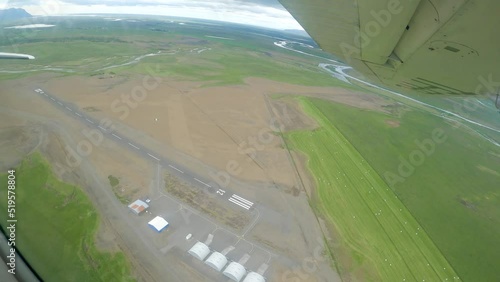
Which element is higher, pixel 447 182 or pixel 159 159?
pixel 447 182

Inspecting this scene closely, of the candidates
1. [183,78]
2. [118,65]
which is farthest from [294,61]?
[118,65]

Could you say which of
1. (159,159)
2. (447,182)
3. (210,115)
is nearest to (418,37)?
(159,159)

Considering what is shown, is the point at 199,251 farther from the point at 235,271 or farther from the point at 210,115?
the point at 210,115

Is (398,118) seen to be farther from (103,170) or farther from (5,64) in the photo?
(5,64)

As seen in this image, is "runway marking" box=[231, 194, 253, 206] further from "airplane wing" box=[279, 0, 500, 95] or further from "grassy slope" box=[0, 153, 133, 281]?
"airplane wing" box=[279, 0, 500, 95]

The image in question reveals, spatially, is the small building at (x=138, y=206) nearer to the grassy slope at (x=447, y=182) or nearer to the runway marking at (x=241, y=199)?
the runway marking at (x=241, y=199)

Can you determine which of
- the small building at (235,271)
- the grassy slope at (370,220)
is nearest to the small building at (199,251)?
the small building at (235,271)
